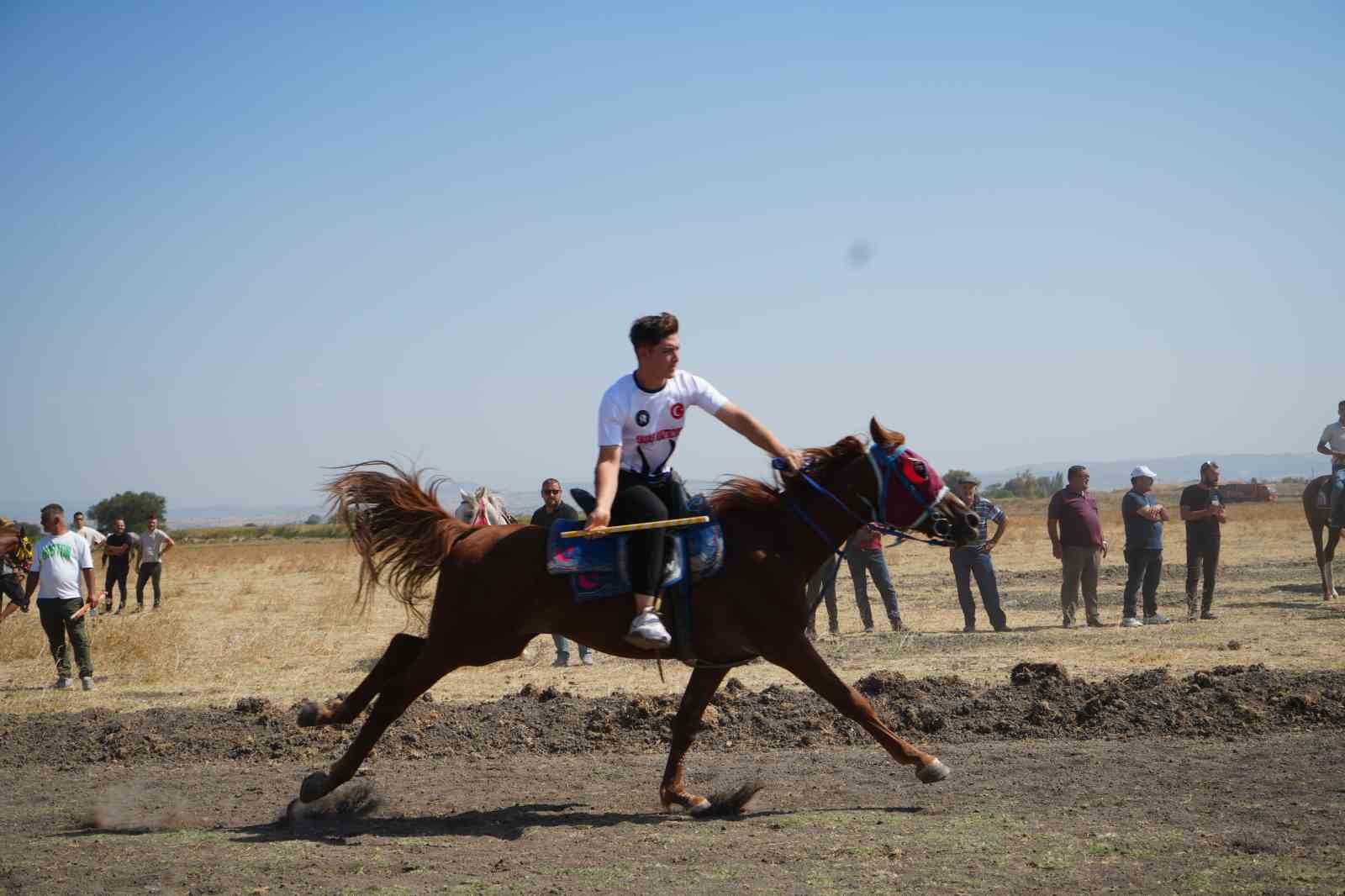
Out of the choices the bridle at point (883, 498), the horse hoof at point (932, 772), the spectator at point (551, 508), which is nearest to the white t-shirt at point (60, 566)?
the spectator at point (551, 508)

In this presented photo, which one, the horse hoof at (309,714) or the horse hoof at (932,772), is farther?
the horse hoof at (309,714)

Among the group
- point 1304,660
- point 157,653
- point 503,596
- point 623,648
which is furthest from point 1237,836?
point 157,653

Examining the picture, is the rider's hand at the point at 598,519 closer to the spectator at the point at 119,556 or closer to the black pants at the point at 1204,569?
the black pants at the point at 1204,569

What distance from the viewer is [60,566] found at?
13258mm

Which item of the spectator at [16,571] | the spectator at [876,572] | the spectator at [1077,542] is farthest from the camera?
the spectator at [876,572]

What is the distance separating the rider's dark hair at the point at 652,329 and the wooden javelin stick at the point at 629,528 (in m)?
0.97

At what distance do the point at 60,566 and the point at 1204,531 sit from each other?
14.2 m

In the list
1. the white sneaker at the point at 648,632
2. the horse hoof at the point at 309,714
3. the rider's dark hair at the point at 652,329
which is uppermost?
the rider's dark hair at the point at 652,329

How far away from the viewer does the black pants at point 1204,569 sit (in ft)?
53.7

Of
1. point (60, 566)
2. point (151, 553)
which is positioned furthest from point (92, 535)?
point (60, 566)

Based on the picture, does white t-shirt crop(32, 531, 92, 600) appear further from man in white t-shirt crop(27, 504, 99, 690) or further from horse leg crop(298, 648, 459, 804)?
horse leg crop(298, 648, 459, 804)

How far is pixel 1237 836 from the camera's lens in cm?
594

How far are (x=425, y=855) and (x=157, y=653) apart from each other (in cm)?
1095

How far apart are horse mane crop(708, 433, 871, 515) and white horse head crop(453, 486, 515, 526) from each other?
10.6 feet
